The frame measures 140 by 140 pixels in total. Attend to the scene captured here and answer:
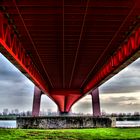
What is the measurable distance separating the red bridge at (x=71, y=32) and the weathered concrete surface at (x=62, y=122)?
7.15 metres

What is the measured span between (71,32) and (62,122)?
64.7ft

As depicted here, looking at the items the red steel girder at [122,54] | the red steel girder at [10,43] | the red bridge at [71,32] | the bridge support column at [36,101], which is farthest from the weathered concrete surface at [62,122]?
the bridge support column at [36,101]

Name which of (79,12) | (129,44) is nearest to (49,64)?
(129,44)

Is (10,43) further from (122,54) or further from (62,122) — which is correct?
(62,122)

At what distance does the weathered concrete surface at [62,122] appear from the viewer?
130 feet

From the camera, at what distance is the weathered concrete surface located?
130 ft

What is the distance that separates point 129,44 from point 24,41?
7510mm

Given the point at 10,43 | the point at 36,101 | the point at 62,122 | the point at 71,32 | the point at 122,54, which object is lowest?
the point at 62,122

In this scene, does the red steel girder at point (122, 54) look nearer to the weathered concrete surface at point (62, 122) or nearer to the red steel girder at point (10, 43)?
the weathered concrete surface at point (62, 122)

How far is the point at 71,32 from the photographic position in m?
22.3

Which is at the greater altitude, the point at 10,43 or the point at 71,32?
the point at 71,32

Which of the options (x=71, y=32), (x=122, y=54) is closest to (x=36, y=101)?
(x=122, y=54)

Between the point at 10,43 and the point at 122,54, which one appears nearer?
the point at 10,43

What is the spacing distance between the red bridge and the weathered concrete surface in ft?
23.5
